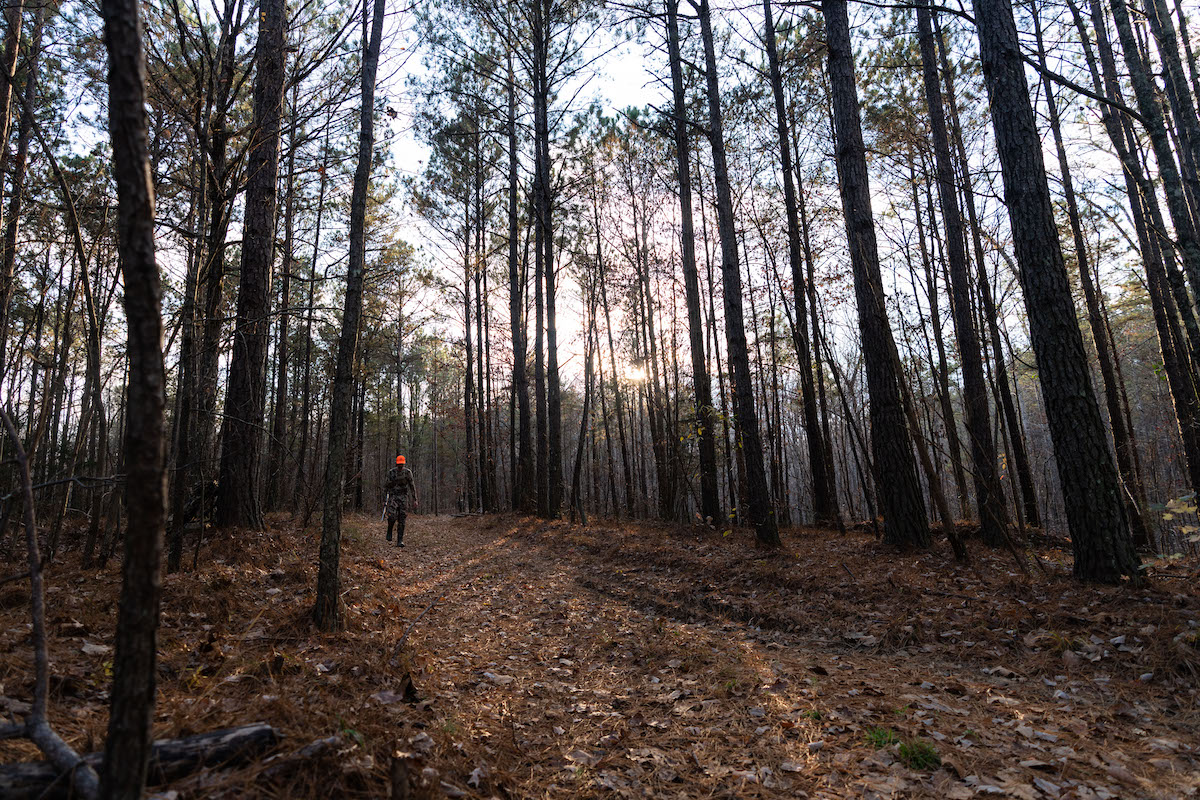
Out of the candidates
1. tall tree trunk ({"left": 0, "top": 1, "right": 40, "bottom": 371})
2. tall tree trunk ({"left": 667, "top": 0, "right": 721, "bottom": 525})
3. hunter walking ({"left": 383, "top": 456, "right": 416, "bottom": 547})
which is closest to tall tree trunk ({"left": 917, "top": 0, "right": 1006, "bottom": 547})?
tall tree trunk ({"left": 667, "top": 0, "right": 721, "bottom": 525})

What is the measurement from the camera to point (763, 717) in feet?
10.8

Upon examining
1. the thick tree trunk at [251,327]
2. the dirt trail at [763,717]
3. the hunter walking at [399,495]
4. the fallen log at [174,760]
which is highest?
the thick tree trunk at [251,327]

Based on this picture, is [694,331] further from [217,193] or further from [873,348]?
[217,193]

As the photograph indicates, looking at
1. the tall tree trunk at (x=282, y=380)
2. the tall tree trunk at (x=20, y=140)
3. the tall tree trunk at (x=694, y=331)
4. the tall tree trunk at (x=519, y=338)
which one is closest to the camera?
the tall tree trunk at (x=20, y=140)

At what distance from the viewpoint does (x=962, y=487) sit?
7.83 metres

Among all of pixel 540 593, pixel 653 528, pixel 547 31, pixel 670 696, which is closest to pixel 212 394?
pixel 540 593

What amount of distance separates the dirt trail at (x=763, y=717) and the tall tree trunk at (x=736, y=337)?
9.60ft

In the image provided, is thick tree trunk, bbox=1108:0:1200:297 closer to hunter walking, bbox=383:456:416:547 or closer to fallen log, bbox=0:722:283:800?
fallen log, bbox=0:722:283:800

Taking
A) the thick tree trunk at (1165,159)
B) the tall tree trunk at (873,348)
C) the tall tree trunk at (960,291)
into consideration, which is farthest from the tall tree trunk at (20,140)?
Result: the tall tree trunk at (960,291)

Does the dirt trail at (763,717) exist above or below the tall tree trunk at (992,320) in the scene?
below

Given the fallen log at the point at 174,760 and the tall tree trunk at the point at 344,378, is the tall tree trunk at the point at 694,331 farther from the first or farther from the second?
the fallen log at the point at 174,760

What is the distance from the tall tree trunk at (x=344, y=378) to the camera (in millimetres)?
4281

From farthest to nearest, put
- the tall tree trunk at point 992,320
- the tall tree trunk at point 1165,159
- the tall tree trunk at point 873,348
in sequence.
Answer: the tall tree trunk at point 992,320 < the tall tree trunk at point 873,348 < the tall tree trunk at point 1165,159

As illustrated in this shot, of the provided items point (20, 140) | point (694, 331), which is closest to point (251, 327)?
point (20, 140)
